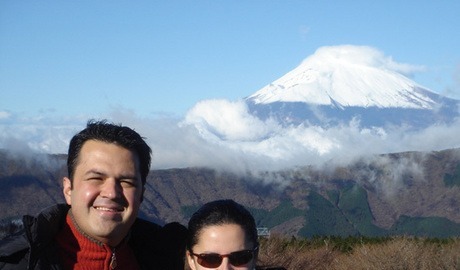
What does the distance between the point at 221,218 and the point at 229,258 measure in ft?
0.49

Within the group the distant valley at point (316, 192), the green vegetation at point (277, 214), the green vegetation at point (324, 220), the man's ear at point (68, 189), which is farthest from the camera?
the green vegetation at point (277, 214)

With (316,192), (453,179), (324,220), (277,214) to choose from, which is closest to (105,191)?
(324,220)

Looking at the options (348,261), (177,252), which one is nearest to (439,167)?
(348,261)

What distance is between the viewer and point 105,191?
294 centimetres

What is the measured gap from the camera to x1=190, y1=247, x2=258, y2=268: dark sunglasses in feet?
9.23

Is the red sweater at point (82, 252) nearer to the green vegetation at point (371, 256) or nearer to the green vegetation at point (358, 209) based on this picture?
the green vegetation at point (371, 256)

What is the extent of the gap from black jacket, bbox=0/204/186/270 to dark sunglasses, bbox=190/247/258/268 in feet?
1.28

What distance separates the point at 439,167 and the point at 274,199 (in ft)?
92.3

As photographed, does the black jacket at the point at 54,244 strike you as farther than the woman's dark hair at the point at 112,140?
No

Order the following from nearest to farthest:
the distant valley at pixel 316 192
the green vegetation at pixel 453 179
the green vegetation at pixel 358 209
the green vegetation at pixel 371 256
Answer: the green vegetation at pixel 371 256, the distant valley at pixel 316 192, the green vegetation at pixel 358 209, the green vegetation at pixel 453 179

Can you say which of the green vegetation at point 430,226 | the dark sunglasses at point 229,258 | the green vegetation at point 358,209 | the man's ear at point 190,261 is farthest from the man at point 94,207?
the green vegetation at point 358,209

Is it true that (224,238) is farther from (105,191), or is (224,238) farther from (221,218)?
(105,191)

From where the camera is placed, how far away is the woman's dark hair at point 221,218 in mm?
2832

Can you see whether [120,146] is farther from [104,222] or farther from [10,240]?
[10,240]
